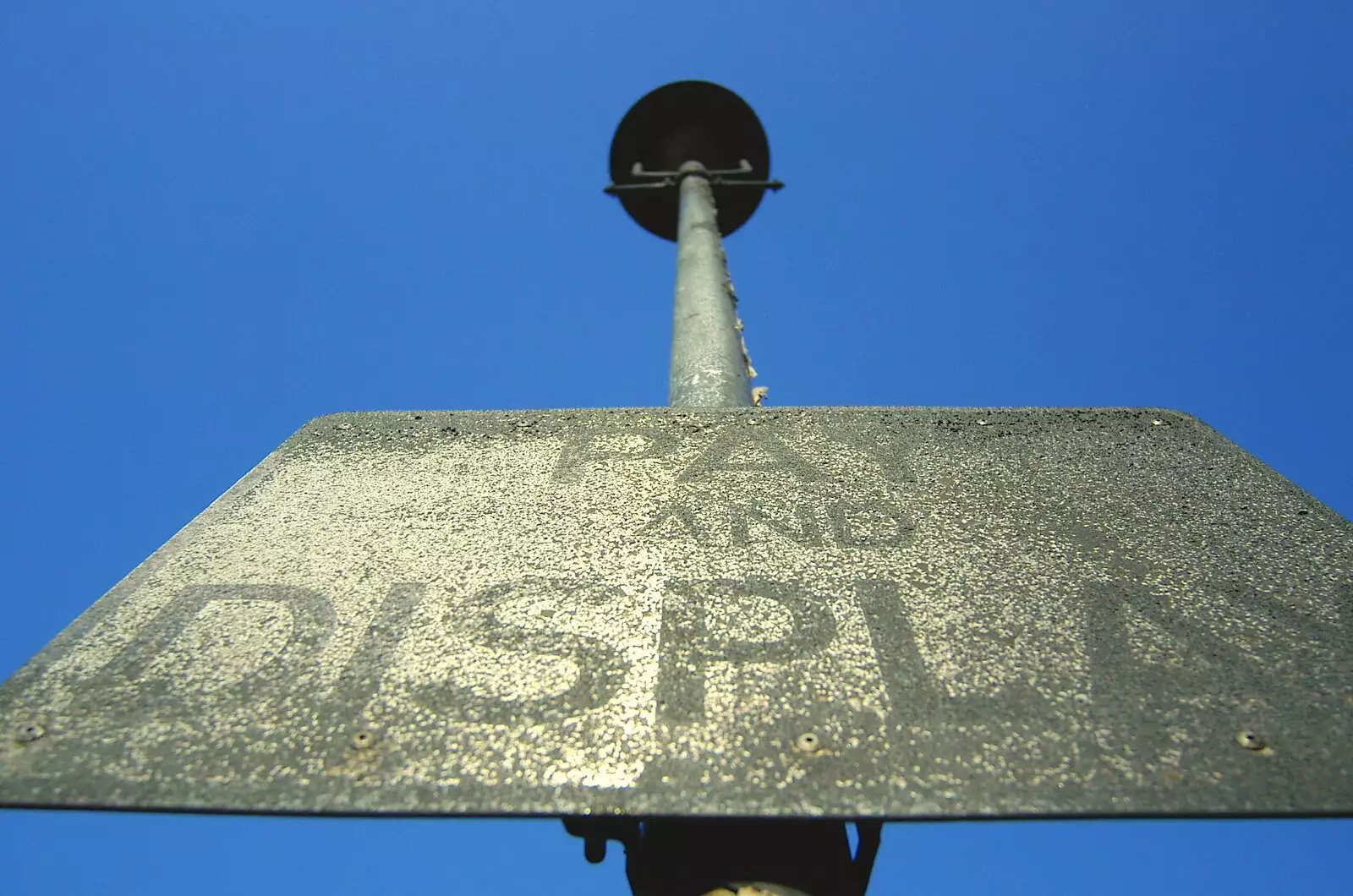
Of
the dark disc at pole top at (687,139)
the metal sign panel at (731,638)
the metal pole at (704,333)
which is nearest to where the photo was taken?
the metal sign panel at (731,638)

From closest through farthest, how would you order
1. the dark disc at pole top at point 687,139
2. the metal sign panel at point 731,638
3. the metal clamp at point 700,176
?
the metal sign panel at point 731,638 → the metal clamp at point 700,176 → the dark disc at pole top at point 687,139

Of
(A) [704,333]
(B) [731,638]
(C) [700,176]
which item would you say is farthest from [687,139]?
(B) [731,638]

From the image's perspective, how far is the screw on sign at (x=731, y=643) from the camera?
1.07 metres

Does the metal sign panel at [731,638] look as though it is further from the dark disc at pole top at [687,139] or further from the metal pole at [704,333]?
the dark disc at pole top at [687,139]

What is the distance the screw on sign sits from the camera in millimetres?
1066

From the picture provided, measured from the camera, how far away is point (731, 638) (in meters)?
1.27

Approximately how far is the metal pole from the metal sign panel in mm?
724

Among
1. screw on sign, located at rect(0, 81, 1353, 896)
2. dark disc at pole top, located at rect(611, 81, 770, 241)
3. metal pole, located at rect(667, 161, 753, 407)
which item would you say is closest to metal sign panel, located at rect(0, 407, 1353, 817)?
screw on sign, located at rect(0, 81, 1353, 896)

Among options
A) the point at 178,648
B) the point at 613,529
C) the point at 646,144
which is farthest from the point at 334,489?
the point at 646,144

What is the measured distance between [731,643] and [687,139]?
21.8 feet

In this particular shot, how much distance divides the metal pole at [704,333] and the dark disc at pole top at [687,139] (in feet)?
6.02

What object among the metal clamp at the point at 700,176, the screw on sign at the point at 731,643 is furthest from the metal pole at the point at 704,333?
the metal clamp at the point at 700,176

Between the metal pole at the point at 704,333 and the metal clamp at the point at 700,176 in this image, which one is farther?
the metal clamp at the point at 700,176

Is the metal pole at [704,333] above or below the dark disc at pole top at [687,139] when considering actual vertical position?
below
